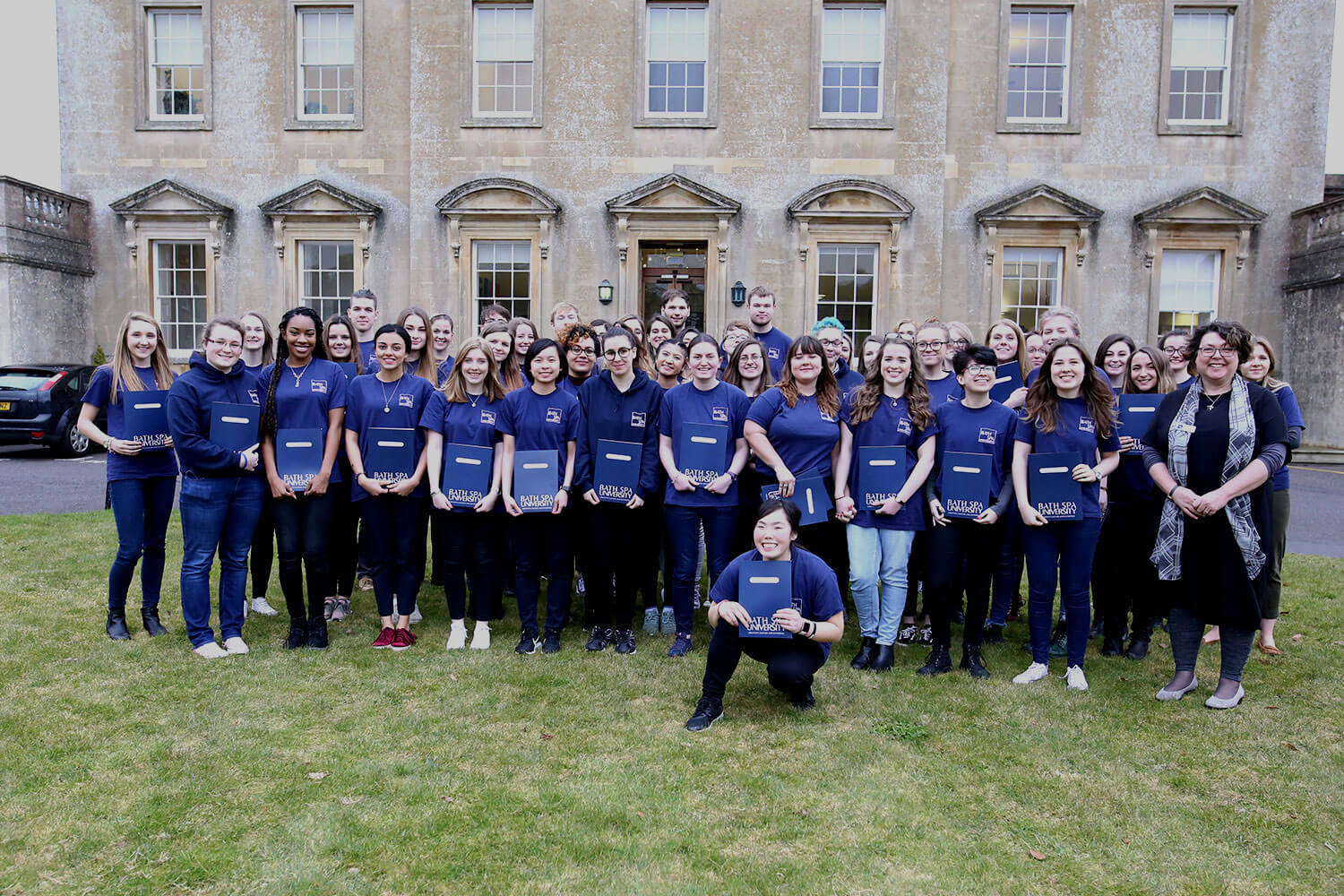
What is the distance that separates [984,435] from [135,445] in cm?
533

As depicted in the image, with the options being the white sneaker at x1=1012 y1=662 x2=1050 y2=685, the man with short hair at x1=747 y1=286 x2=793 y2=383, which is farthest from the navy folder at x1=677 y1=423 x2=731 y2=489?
the white sneaker at x1=1012 y1=662 x2=1050 y2=685

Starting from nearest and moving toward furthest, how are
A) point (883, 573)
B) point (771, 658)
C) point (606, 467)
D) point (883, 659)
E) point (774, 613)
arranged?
point (774, 613) → point (771, 658) → point (883, 659) → point (883, 573) → point (606, 467)

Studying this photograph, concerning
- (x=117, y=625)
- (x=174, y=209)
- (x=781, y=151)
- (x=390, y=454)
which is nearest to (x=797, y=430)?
(x=390, y=454)

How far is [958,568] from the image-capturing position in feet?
18.7

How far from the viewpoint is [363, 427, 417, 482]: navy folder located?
19.1 feet

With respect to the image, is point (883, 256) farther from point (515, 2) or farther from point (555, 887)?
point (555, 887)

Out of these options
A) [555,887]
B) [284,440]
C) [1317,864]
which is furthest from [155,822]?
[1317,864]

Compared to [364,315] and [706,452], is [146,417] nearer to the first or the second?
[364,315]

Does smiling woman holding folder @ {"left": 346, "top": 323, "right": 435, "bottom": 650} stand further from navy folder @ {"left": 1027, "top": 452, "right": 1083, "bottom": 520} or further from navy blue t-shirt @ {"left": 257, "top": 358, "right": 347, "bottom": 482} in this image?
navy folder @ {"left": 1027, "top": 452, "right": 1083, "bottom": 520}

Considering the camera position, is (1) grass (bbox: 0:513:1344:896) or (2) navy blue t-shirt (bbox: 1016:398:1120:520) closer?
(1) grass (bbox: 0:513:1344:896)

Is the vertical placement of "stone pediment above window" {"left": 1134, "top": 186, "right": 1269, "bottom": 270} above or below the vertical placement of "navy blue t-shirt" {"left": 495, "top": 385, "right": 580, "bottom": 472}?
above

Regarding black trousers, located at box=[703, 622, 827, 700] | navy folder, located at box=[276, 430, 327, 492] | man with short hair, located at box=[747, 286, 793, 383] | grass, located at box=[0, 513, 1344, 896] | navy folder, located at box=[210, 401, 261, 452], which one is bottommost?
grass, located at box=[0, 513, 1344, 896]

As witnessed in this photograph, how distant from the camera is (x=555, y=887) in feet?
10.4

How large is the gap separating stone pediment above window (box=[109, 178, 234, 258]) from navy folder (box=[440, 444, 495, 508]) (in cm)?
1420
